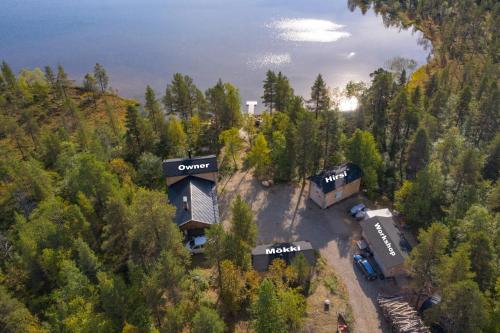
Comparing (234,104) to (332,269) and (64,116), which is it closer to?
(332,269)

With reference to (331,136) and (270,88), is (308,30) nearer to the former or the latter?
(270,88)

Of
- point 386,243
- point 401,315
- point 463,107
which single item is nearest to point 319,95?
point 463,107

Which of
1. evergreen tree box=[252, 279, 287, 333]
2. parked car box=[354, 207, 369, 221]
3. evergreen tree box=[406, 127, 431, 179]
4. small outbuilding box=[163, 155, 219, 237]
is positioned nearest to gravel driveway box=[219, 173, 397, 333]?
parked car box=[354, 207, 369, 221]

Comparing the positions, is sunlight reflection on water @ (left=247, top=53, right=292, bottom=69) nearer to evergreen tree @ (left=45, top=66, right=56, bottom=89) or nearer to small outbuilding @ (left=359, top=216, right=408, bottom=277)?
evergreen tree @ (left=45, top=66, right=56, bottom=89)

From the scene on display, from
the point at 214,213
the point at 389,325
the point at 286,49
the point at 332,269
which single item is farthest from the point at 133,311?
the point at 286,49

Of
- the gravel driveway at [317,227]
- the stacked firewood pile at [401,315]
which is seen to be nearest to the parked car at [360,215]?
the gravel driveway at [317,227]
